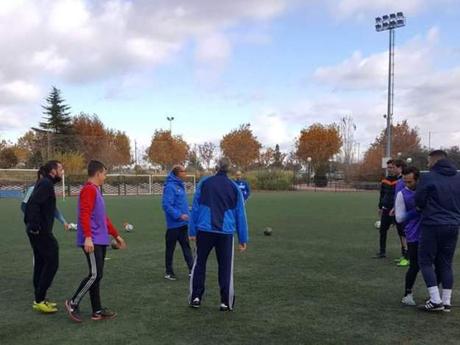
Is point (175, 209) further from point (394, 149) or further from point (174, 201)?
point (394, 149)

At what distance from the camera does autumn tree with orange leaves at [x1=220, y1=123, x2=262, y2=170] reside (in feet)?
226

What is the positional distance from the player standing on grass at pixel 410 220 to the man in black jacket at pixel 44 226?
4349mm

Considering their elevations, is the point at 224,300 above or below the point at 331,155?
below

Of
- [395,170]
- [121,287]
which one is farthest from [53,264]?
[395,170]

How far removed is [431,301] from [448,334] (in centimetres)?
83

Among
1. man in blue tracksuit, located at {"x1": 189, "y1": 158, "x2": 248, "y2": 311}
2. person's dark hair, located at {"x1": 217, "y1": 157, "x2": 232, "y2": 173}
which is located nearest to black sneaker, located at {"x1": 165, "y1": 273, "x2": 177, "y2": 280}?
man in blue tracksuit, located at {"x1": 189, "y1": 158, "x2": 248, "y2": 311}

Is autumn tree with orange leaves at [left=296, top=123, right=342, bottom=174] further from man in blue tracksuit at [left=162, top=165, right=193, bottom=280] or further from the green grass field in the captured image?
man in blue tracksuit at [left=162, top=165, right=193, bottom=280]

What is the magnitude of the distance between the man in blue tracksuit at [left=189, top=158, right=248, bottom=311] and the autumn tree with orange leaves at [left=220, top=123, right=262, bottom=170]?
2427 inches

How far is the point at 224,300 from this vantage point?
647 cm

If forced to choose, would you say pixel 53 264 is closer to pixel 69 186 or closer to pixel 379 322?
pixel 379 322

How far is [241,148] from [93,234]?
63.4 meters

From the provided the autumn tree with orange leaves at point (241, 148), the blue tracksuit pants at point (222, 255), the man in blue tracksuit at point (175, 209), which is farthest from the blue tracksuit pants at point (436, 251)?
the autumn tree with orange leaves at point (241, 148)

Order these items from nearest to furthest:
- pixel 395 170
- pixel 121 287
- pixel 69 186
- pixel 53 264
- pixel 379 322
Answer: pixel 379 322, pixel 53 264, pixel 121 287, pixel 395 170, pixel 69 186

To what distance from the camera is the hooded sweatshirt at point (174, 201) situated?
8195mm
